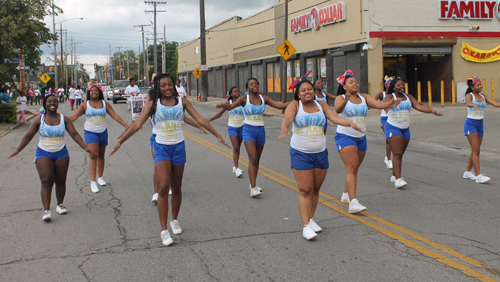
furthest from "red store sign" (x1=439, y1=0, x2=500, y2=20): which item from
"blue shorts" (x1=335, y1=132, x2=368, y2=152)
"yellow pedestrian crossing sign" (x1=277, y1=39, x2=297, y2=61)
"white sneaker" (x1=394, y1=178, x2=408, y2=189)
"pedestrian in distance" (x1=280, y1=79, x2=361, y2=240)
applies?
"pedestrian in distance" (x1=280, y1=79, x2=361, y2=240)

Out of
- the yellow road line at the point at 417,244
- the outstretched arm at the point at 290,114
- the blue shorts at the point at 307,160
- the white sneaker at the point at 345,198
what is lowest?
the yellow road line at the point at 417,244

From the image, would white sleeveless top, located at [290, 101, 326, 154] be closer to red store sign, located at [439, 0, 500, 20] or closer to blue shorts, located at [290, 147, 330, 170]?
blue shorts, located at [290, 147, 330, 170]

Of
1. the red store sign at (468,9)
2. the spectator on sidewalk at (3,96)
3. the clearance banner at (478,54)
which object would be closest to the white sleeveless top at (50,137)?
the spectator on sidewalk at (3,96)

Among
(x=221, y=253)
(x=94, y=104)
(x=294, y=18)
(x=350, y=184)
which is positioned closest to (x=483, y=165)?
(x=350, y=184)

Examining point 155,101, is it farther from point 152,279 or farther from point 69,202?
point 69,202

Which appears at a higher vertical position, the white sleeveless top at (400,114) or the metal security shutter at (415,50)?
the metal security shutter at (415,50)

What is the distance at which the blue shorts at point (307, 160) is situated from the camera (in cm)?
516

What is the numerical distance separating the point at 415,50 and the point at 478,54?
3.66m

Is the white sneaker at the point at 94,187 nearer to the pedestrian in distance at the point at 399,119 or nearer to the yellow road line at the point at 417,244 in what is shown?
the yellow road line at the point at 417,244

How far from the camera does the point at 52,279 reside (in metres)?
4.27

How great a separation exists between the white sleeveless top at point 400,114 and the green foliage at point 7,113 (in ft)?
64.2

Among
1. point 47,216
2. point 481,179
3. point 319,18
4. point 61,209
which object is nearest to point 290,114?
point 47,216

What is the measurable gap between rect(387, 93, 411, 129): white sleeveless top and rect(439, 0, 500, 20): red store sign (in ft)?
60.6

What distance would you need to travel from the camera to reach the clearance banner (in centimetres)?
2400
